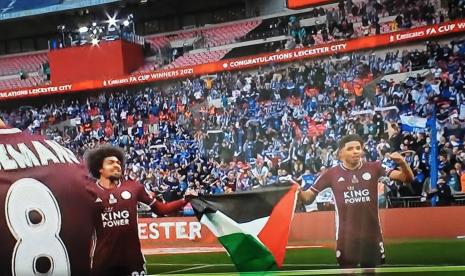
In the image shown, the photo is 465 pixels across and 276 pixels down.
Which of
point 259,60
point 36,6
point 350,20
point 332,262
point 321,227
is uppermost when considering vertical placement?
point 36,6

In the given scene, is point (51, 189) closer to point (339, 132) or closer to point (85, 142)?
point (85, 142)

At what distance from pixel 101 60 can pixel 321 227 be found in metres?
0.92

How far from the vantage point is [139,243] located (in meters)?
1.92

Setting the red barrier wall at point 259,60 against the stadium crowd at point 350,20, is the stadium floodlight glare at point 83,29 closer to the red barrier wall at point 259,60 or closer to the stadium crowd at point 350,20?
the red barrier wall at point 259,60

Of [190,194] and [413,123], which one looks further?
[190,194]

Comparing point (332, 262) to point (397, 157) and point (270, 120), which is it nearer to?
point (397, 157)

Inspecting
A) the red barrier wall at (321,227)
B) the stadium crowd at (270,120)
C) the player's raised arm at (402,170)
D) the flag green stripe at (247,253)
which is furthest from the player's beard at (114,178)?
the player's raised arm at (402,170)

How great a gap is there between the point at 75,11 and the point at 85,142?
457 mm

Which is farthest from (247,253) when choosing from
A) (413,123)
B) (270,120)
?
(413,123)

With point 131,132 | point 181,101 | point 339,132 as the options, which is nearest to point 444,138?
point 339,132

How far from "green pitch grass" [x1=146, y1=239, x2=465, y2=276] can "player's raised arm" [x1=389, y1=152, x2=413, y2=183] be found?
0.64 feet

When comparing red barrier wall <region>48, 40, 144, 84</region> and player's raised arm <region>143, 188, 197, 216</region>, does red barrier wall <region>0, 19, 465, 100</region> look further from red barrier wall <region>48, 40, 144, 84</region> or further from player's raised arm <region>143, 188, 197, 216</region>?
player's raised arm <region>143, 188, 197, 216</region>

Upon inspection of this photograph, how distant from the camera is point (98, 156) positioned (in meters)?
1.92

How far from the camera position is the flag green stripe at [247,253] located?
1.82 metres
